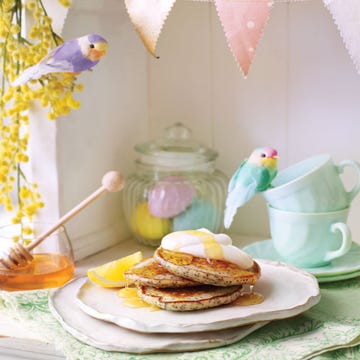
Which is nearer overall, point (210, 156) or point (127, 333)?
point (127, 333)

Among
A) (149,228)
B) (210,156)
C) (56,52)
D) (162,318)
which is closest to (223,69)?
(210,156)

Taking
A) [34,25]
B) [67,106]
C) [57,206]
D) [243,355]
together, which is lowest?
[243,355]

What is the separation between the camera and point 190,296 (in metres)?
1.12

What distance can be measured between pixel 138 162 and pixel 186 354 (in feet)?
2.11

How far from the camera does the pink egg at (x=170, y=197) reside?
5.10ft

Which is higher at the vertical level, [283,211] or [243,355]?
[283,211]

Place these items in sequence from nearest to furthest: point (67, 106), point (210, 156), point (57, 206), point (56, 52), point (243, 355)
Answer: point (243, 355), point (56, 52), point (67, 106), point (57, 206), point (210, 156)

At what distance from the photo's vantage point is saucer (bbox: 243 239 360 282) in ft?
4.44

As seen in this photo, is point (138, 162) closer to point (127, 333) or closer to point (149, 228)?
point (149, 228)

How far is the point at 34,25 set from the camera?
138 centimetres

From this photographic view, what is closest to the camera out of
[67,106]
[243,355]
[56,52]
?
[243,355]

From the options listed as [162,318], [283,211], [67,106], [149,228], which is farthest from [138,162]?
[162,318]

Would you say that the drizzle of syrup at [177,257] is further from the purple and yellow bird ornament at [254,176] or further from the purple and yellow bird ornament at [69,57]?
the purple and yellow bird ornament at [69,57]

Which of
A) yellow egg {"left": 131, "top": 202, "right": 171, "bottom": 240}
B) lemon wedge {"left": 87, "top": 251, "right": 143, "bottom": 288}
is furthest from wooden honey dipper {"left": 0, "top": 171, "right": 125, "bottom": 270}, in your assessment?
yellow egg {"left": 131, "top": 202, "right": 171, "bottom": 240}
